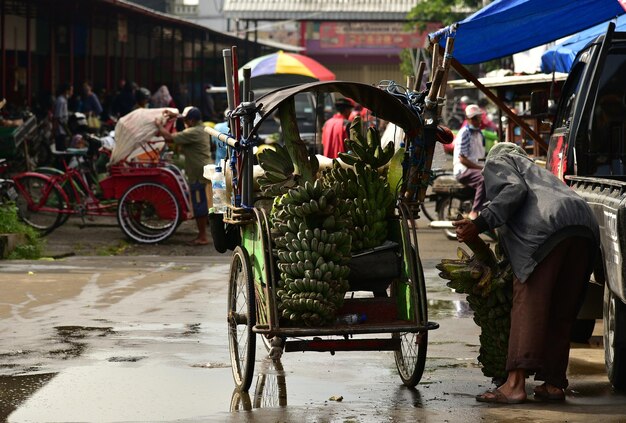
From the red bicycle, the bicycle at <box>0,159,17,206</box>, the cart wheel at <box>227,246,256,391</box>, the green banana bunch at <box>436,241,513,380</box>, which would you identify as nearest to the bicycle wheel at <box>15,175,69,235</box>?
the red bicycle

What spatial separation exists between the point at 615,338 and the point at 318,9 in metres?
46.2

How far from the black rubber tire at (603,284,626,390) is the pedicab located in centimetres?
113

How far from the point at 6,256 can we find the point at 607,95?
26.4ft

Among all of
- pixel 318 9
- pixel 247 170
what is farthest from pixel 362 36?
pixel 247 170

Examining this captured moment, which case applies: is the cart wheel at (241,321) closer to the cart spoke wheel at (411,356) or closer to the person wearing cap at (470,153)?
the cart spoke wheel at (411,356)

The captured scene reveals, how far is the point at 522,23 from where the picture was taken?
1186 centimetres

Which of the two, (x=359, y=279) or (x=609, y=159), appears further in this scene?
(x=609, y=159)

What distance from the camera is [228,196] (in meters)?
7.96

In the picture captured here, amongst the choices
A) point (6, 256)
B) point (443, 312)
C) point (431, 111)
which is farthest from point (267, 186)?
point (6, 256)

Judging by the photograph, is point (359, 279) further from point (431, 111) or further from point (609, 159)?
point (609, 159)

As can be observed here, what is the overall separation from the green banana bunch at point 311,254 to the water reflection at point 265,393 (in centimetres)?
50

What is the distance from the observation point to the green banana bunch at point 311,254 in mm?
6812

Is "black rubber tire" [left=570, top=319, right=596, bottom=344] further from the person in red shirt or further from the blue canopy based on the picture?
the person in red shirt

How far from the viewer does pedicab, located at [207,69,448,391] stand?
6836 millimetres
